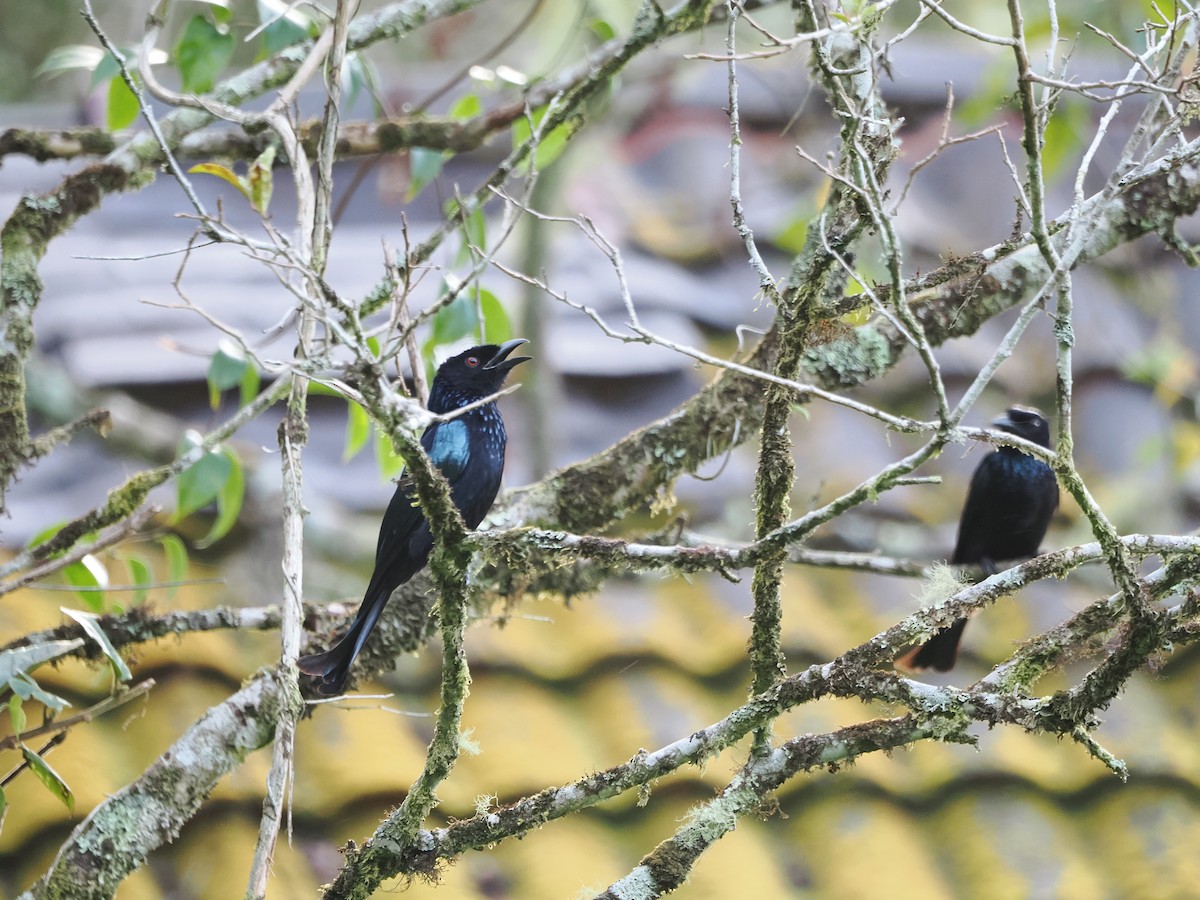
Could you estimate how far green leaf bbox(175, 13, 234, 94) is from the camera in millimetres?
2928

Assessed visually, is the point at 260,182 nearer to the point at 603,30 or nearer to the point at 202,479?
the point at 202,479

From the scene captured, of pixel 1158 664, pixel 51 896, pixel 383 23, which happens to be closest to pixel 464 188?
pixel 383 23

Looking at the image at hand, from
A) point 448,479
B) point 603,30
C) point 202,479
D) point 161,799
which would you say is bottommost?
point 161,799

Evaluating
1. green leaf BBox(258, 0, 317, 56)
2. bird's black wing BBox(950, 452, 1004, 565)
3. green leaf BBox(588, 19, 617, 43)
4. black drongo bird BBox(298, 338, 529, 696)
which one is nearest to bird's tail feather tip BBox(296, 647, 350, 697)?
black drongo bird BBox(298, 338, 529, 696)

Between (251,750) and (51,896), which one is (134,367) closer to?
(251,750)

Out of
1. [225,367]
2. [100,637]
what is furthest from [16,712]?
[225,367]

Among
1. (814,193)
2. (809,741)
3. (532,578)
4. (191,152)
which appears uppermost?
(814,193)

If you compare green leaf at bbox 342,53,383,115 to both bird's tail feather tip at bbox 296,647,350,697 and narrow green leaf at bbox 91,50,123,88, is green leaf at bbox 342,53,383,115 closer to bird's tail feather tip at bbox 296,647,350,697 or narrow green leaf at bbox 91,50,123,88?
narrow green leaf at bbox 91,50,123,88

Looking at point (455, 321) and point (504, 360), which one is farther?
point (504, 360)

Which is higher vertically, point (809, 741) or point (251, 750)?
point (251, 750)

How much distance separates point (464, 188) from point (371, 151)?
1713 mm

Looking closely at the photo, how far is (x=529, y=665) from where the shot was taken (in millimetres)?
3764

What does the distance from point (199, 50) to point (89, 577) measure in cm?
133

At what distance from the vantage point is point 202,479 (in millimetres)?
2805
